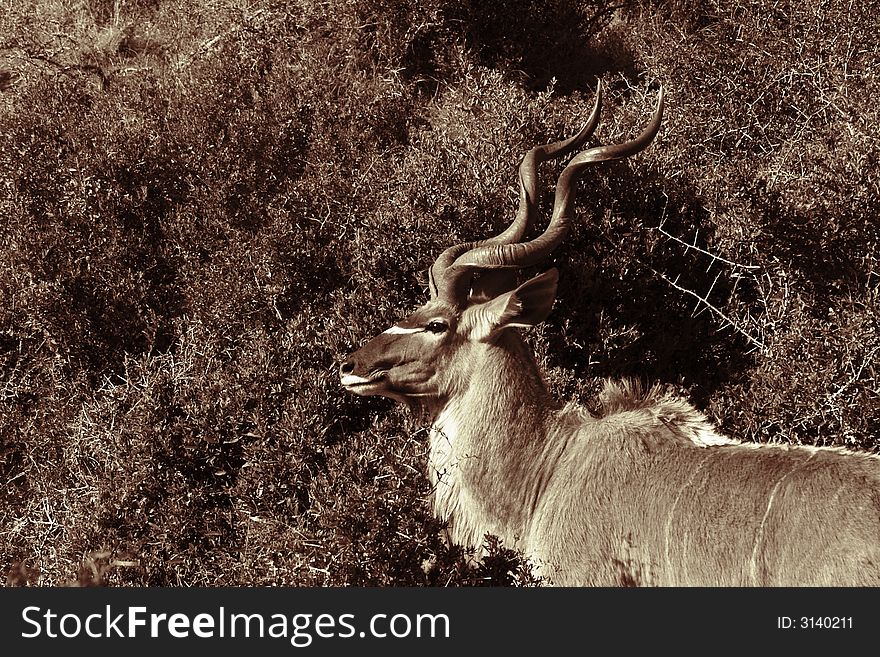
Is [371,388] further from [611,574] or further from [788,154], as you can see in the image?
[788,154]

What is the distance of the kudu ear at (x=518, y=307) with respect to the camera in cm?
469

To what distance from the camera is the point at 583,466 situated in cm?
454

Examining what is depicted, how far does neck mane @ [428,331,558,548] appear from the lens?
4656 mm

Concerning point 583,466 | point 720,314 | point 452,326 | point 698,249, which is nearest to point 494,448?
point 583,466

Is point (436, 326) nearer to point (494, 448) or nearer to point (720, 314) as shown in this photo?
point (494, 448)

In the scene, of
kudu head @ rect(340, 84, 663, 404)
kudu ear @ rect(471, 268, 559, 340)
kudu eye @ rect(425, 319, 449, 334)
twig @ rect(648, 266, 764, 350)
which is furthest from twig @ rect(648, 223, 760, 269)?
kudu eye @ rect(425, 319, 449, 334)

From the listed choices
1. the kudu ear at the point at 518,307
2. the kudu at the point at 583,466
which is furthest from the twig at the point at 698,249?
the kudu ear at the point at 518,307

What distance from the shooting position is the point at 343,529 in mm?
4266

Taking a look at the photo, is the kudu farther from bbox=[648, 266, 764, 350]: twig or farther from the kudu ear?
bbox=[648, 266, 764, 350]: twig

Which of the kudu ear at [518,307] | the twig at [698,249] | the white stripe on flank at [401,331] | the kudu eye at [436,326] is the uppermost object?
the twig at [698,249]

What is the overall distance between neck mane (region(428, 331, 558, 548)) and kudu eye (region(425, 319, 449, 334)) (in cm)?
24

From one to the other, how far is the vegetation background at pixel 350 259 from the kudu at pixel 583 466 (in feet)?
1.11

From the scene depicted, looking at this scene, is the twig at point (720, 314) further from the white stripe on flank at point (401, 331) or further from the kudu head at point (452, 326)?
the white stripe on flank at point (401, 331)

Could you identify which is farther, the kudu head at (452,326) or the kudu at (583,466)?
the kudu head at (452,326)
